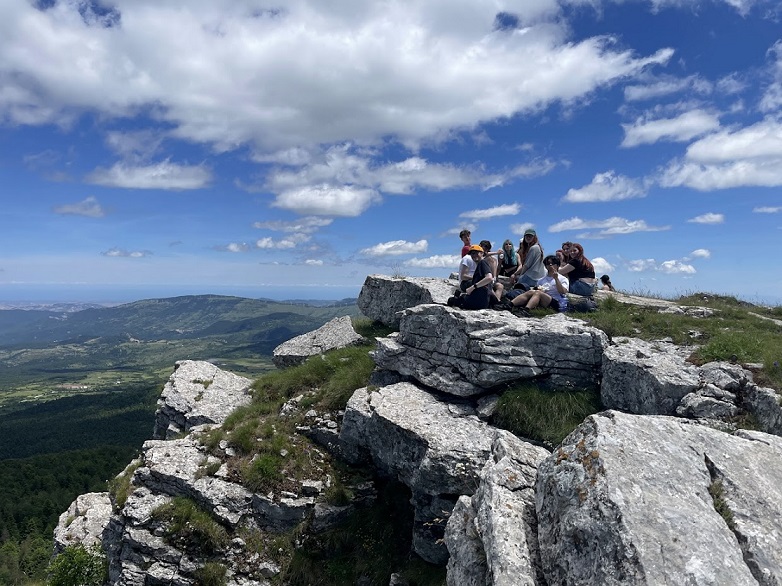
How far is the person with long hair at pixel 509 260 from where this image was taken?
21.9m

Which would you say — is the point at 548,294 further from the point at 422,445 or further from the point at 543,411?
the point at 422,445

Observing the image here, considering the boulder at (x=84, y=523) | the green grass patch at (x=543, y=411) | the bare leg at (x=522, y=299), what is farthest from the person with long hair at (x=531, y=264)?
the boulder at (x=84, y=523)

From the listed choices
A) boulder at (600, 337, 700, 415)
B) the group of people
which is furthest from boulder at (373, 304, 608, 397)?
the group of people

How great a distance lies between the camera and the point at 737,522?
6348 mm

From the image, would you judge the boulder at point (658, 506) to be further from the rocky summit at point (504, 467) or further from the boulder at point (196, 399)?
the boulder at point (196, 399)

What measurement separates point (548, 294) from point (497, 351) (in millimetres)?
5535

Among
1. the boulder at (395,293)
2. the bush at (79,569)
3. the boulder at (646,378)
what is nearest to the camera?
the boulder at (646,378)

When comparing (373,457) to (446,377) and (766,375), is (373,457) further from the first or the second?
(766,375)

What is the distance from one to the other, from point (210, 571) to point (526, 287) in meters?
16.4

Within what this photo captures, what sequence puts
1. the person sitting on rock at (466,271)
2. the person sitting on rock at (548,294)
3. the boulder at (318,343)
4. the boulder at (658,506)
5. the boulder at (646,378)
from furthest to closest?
the boulder at (318,343) < the person sitting on rock at (466,271) < the person sitting on rock at (548,294) < the boulder at (646,378) < the boulder at (658,506)

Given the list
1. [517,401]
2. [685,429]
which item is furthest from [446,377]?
[685,429]

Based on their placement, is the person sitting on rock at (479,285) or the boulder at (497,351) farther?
the person sitting on rock at (479,285)

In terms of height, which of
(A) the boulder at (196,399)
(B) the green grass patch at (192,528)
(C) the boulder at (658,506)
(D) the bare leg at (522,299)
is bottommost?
(B) the green grass patch at (192,528)

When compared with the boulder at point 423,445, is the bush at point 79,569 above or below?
below
